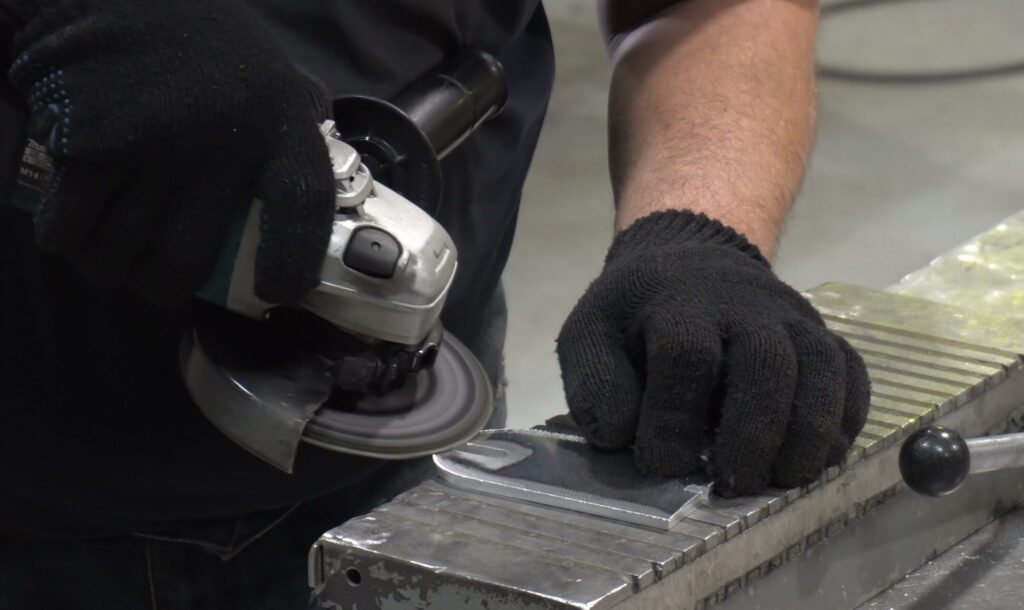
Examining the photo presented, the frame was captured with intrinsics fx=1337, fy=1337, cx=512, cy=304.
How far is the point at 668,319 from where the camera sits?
897 mm

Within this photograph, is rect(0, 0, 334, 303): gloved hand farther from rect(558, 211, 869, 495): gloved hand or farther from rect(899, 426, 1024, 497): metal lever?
rect(899, 426, 1024, 497): metal lever

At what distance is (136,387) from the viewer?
3.34 feet

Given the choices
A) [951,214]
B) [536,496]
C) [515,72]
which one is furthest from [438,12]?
[951,214]

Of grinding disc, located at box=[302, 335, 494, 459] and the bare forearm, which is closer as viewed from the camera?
grinding disc, located at box=[302, 335, 494, 459]

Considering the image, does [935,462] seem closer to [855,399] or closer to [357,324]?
[855,399]

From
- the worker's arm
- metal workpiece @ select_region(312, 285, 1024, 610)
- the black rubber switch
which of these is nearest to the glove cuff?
the worker's arm

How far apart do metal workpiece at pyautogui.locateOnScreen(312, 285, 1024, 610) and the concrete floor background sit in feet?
5.19

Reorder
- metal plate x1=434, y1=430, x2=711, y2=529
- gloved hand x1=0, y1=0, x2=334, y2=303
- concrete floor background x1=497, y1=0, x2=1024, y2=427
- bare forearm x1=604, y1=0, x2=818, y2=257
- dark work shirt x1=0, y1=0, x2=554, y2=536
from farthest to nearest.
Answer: concrete floor background x1=497, y1=0, x2=1024, y2=427 → bare forearm x1=604, y1=0, x2=818, y2=257 → dark work shirt x1=0, y1=0, x2=554, y2=536 → metal plate x1=434, y1=430, x2=711, y2=529 → gloved hand x1=0, y1=0, x2=334, y2=303

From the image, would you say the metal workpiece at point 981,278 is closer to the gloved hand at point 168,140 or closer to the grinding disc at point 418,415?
the grinding disc at point 418,415

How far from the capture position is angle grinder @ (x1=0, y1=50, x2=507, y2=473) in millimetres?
830

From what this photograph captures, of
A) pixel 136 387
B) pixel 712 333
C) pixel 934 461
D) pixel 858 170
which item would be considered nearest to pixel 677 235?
pixel 712 333

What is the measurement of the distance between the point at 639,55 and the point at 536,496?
640 mm

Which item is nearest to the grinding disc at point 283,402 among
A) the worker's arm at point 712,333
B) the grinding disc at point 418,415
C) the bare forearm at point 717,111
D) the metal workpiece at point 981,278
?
the grinding disc at point 418,415

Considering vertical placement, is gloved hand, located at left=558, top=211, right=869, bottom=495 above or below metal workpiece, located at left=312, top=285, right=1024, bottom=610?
above
